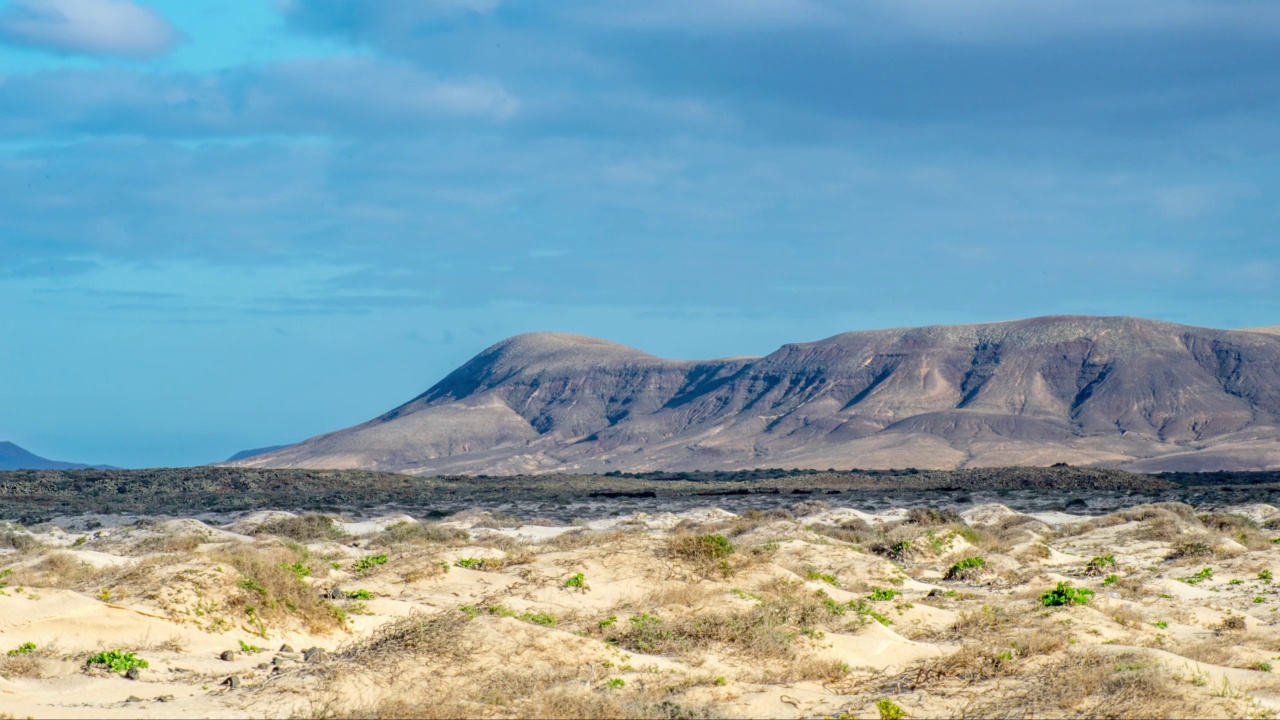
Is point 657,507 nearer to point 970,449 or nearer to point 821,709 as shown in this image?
point 821,709

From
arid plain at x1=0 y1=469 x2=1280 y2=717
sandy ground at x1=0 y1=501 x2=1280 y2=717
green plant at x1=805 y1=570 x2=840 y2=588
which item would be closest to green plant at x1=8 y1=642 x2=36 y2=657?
arid plain at x1=0 y1=469 x2=1280 y2=717

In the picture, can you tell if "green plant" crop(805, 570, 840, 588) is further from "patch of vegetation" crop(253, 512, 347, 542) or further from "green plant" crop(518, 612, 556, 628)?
"patch of vegetation" crop(253, 512, 347, 542)

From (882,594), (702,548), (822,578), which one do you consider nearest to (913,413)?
(822,578)

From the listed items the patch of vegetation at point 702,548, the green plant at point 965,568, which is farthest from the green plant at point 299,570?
the green plant at point 965,568

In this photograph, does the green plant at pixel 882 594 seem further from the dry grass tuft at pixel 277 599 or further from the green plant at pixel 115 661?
the green plant at pixel 115 661

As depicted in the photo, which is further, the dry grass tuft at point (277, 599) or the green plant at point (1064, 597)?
the green plant at point (1064, 597)

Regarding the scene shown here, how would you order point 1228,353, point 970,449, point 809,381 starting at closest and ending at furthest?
point 970,449
point 1228,353
point 809,381

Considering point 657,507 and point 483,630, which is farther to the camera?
point 657,507

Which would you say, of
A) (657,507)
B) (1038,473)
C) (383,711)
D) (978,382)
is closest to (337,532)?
(657,507)
